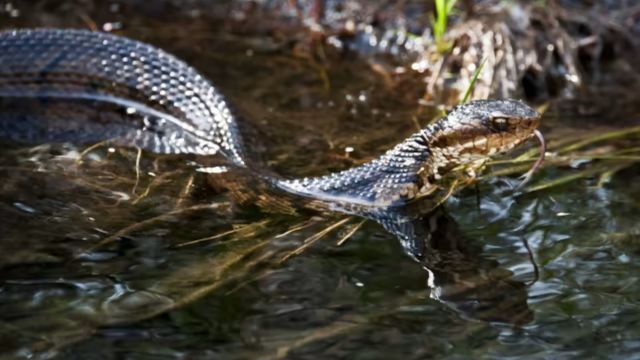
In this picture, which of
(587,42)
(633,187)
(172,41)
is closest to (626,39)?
(587,42)

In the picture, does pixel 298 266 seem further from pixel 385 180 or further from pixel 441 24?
pixel 441 24

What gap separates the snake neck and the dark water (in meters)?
0.18

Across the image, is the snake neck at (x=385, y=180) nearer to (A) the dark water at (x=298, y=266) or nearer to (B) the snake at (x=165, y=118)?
(B) the snake at (x=165, y=118)

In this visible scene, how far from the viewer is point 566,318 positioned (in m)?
3.34

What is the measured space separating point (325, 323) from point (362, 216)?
3.35 ft

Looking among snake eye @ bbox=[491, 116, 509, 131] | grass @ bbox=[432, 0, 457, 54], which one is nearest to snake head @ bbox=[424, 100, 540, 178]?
snake eye @ bbox=[491, 116, 509, 131]

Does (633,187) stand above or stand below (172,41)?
below

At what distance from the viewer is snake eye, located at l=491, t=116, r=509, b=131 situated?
4336 millimetres

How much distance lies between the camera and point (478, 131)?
4379 millimetres

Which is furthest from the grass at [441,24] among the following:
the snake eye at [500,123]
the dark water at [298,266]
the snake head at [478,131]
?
the snake eye at [500,123]

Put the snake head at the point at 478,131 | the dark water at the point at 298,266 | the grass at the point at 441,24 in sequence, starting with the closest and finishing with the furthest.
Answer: the dark water at the point at 298,266 → the snake head at the point at 478,131 → the grass at the point at 441,24

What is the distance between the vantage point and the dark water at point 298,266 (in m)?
3.17

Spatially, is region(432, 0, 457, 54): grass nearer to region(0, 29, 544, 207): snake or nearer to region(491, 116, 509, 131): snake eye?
region(0, 29, 544, 207): snake

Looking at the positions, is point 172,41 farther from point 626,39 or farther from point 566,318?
point 566,318
